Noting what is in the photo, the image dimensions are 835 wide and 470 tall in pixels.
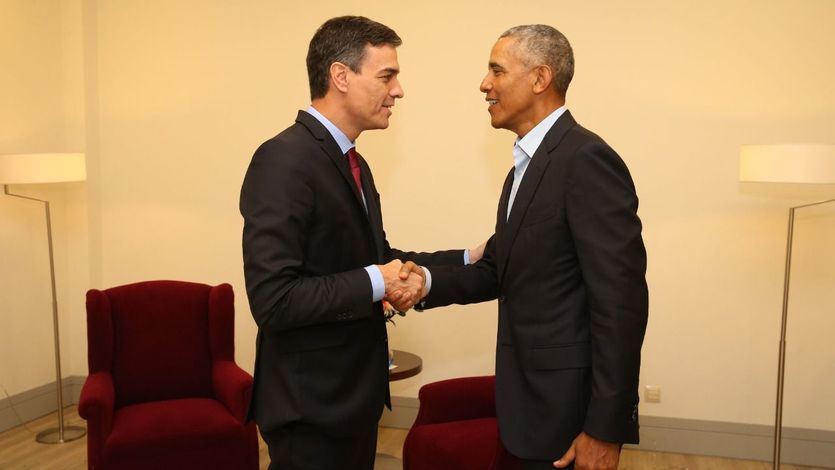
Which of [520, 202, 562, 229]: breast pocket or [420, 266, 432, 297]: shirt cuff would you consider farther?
[420, 266, 432, 297]: shirt cuff

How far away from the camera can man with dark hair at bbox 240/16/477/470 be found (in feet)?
6.50

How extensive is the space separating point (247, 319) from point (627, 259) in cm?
383

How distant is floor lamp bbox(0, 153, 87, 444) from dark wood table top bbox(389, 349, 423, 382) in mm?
2186

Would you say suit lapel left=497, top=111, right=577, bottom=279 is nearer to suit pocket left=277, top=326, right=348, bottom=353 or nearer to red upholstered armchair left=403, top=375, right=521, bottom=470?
suit pocket left=277, top=326, right=348, bottom=353

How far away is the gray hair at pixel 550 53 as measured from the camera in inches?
92.7

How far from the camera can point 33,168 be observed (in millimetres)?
4547

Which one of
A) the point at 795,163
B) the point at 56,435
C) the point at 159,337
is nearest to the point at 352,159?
the point at 159,337

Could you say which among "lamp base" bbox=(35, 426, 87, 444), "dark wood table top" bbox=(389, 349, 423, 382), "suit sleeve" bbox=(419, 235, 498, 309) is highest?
"suit sleeve" bbox=(419, 235, 498, 309)

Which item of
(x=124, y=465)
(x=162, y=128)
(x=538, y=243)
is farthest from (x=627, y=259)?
(x=162, y=128)

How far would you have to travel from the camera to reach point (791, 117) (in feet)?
14.6

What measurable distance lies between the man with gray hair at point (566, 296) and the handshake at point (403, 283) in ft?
0.15

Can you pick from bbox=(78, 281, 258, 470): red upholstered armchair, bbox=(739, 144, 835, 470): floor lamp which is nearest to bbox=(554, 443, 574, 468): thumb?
bbox=(78, 281, 258, 470): red upholstered armchair

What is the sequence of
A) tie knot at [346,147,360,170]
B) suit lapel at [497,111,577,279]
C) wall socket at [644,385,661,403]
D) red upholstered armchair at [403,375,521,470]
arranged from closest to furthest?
suit lapel at [497,111,577,279], tie knot at [346,147,360,170], red upholstered armchair at [403,375,521,470], wall socket at [644,385,661,403]

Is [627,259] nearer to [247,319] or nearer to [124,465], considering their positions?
[124,465]
